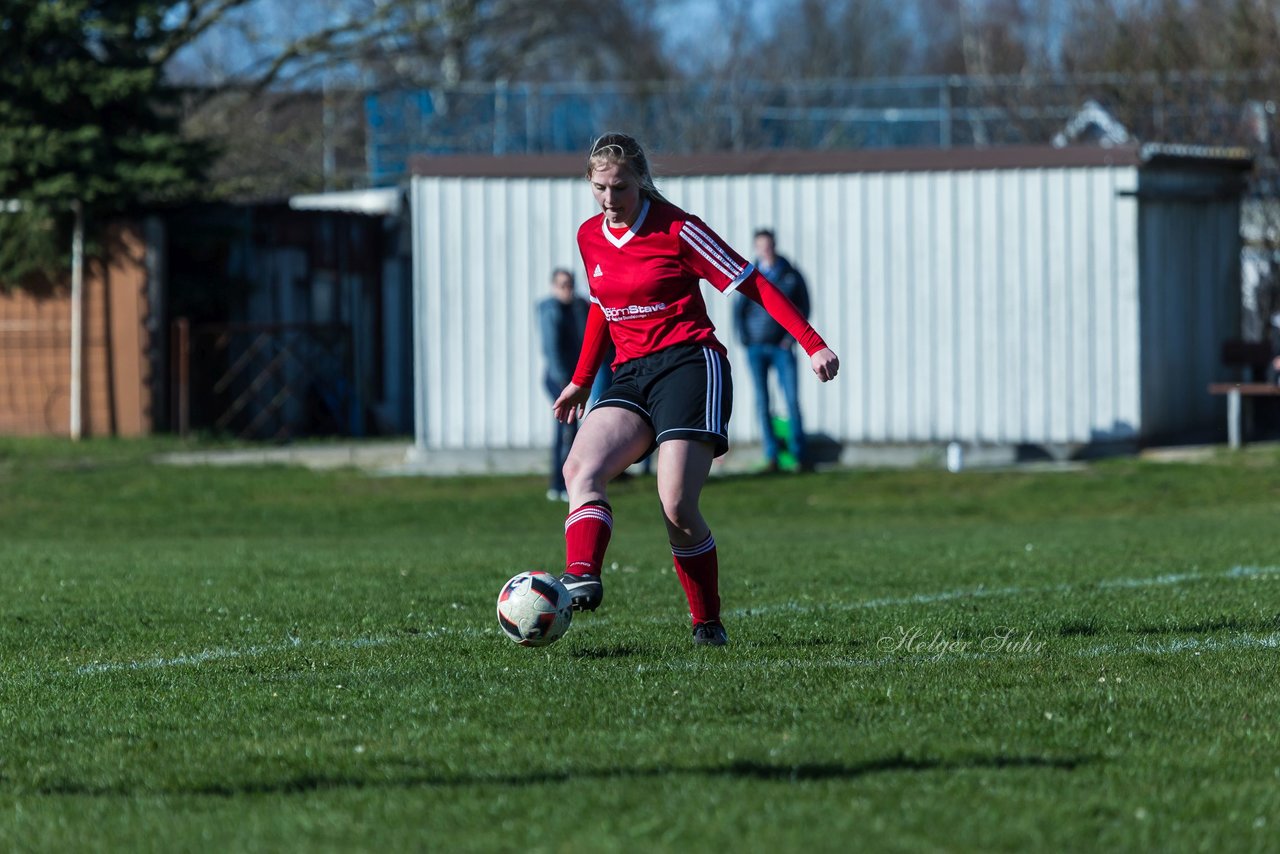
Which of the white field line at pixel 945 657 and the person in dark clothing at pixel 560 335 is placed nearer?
the white field line at pixel 945 657

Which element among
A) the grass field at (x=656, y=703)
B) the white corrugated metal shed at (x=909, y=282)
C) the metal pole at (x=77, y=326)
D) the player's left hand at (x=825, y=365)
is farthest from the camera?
the metal pole at (x=77, y=326)

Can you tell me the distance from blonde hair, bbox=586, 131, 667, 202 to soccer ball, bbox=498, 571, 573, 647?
155 cm

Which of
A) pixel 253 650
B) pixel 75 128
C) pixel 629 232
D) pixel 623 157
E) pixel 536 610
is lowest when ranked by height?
pixel 253 650

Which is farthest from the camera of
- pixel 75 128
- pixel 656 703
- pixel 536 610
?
pixel 75 128

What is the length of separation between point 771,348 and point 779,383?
1.43ft

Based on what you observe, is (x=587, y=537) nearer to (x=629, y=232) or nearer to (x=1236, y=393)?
(x=629, y=232)

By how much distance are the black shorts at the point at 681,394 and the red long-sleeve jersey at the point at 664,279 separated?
67mm

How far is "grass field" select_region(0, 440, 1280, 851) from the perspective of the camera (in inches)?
167

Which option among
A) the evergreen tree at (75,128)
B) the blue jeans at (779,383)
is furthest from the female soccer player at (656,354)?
the evergreen tree at (75,128)

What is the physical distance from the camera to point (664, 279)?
22.9ft

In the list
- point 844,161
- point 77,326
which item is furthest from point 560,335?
point 77,326

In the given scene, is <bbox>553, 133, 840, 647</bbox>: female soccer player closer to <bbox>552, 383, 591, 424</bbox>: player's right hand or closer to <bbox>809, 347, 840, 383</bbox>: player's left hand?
<bbox>809, 347, 840, 383</bbox>: player's left hand

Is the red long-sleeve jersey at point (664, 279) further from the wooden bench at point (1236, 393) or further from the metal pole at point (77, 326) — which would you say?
the metal pole at point (77, 326)

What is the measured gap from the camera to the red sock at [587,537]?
6777mm
